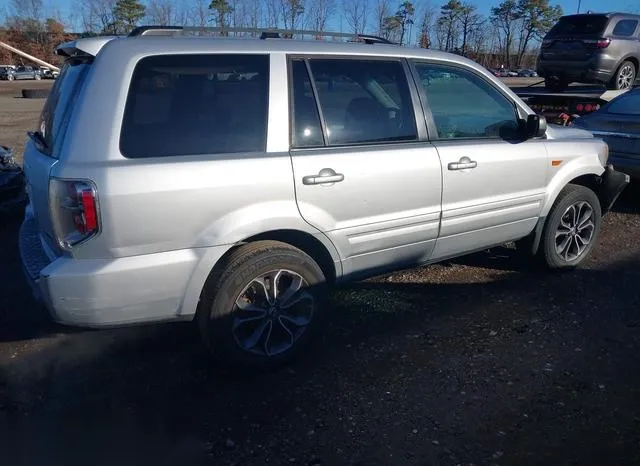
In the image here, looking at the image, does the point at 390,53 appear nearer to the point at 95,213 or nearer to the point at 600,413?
the point at 95,213

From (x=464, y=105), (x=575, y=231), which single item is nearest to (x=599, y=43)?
(x=575, y=231)

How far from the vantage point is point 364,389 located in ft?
10.3

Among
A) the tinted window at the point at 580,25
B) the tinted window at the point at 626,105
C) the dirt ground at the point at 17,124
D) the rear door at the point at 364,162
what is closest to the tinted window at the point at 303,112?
the rear door at the point at 364,162

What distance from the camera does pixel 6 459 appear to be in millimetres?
2727

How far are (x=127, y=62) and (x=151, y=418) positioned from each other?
6.13 feet

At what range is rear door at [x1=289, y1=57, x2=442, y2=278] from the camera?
10.7ft

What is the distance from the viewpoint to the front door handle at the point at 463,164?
3.79m

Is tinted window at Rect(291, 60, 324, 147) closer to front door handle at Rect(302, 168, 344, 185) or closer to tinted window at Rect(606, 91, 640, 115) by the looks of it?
front door handle at Rect(302, 168, 344, 185)

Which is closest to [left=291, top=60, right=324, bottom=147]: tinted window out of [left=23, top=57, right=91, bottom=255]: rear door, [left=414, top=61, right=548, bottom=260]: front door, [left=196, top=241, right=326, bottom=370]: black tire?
[left=196, top=241, right=326, bottom=370]: black tire

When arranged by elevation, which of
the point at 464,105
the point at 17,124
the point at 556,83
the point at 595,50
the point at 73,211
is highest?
the point at 595,50

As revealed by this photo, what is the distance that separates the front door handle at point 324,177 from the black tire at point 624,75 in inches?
384

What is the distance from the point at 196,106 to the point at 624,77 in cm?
1075

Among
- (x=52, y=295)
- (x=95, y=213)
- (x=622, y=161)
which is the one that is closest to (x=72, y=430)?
(x=52, y=295)

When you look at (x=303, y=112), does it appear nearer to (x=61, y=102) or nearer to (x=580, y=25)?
(x=61, y=102)
